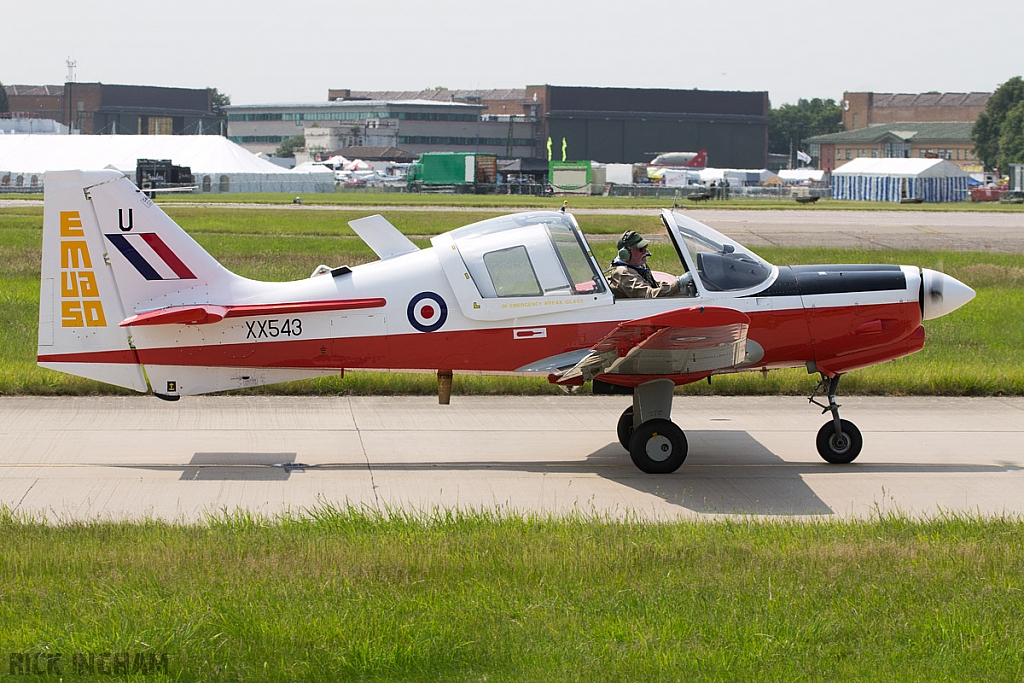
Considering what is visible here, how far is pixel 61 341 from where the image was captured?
31.0 ft

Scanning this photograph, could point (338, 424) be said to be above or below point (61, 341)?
below

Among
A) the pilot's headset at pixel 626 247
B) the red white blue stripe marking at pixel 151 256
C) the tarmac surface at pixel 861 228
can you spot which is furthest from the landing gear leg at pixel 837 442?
the tarmac surface at pixel 861 228

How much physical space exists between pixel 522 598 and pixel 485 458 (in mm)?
4035

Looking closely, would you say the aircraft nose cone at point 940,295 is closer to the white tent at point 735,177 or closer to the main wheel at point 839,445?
the main wheel at point 839,445

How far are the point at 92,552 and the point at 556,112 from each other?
153 m

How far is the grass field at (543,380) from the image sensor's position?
13117 mm

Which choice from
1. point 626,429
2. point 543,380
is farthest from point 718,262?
point 543,380

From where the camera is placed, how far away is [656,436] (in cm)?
945

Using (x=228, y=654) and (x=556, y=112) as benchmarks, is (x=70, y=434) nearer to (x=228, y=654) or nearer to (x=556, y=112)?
(x=228, y=654)

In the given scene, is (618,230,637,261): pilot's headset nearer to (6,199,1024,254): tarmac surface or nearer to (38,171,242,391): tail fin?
(38,171,242,391): tail fin

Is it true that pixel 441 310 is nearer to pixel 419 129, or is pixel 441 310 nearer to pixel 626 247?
pixel 626 247

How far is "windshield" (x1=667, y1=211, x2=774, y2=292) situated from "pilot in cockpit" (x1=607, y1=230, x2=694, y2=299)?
16 centimetres

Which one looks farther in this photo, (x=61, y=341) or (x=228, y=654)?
(x=61, y=341)

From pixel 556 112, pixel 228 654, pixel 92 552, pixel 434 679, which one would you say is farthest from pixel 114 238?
pixel 556 112
